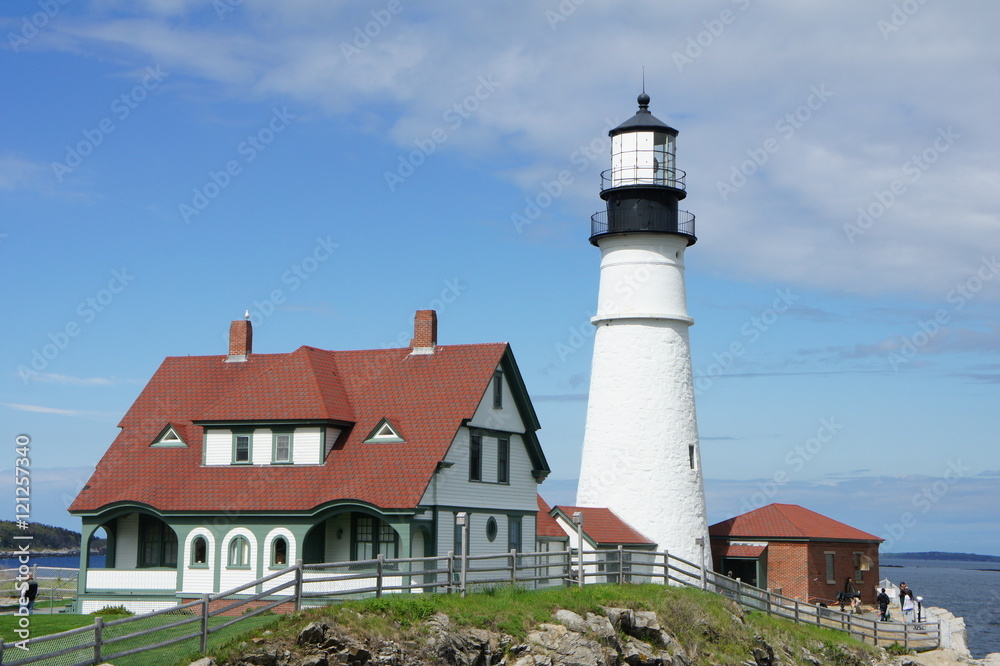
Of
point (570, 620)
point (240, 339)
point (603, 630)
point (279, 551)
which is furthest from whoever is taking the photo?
point (240, 339)

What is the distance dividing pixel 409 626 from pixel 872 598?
1094 inches

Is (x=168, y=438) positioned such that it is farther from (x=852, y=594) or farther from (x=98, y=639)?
(x=852, y=594)

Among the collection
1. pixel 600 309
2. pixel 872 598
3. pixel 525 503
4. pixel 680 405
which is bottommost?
pixel 872 598

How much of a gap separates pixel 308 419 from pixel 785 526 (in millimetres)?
19388

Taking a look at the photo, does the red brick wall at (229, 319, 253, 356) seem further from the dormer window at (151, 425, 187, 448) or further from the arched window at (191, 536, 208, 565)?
the arched window at (191, 536, 208, 565)

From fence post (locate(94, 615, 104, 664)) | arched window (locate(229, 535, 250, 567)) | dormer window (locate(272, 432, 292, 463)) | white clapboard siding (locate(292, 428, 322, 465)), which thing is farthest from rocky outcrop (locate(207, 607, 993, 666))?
dormer window (locate(272, 432, 292, 463))

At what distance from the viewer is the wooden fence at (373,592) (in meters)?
16.7

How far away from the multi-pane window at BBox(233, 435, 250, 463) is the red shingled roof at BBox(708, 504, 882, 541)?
60.9ft

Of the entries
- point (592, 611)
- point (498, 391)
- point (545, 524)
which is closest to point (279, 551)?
point (498, 391)

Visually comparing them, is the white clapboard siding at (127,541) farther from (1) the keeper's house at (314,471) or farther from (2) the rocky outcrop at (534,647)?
(2) the rocky outcrop at (534,647)

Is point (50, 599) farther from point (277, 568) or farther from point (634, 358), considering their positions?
point (634, 358)

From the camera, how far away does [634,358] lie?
36.9 m

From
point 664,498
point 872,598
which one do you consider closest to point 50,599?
point 664,498

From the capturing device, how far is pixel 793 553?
1610 inches
